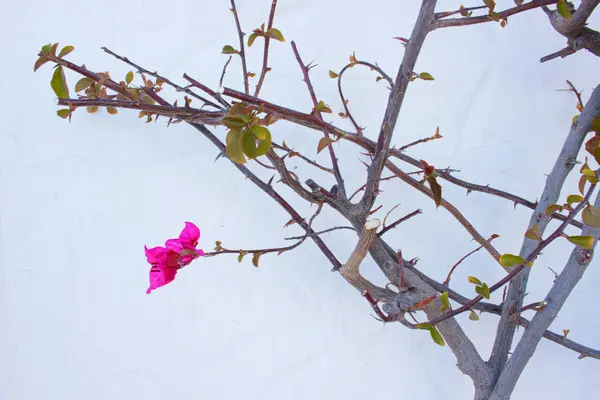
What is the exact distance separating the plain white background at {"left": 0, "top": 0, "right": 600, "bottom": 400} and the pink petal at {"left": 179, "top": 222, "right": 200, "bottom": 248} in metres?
0.25

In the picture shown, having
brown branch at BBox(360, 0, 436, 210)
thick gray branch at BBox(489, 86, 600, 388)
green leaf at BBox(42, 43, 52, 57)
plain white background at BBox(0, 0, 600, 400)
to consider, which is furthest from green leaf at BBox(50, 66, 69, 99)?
thick gray branch at BBox(489, 86, 600, 388)

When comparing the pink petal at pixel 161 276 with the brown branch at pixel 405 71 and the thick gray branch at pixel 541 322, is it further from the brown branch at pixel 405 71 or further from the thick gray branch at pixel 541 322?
the thick gray branch at pixel 541 322

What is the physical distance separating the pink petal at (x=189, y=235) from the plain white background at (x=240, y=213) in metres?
0.25

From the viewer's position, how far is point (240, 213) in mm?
884

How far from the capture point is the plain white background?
0.87m

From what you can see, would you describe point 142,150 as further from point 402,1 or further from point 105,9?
point 402,1

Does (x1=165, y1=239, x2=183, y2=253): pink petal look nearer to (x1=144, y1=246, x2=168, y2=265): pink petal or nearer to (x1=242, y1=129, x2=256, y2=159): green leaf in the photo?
(x1=144, y1=246, x2=168, y2=265): pink petal

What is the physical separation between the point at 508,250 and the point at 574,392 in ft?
0.81

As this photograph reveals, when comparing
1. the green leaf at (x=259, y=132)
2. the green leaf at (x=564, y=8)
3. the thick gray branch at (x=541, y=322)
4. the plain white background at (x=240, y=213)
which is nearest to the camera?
the green leaf at (x=259, y=132)

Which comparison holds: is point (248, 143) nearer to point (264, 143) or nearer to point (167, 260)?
point (264, 143)

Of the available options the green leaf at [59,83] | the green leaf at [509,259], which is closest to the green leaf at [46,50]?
the green leaf at [59,83]

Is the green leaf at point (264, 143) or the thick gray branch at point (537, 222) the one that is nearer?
the green leaf at point (264, 143)

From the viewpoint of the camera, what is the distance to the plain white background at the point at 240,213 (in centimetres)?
87

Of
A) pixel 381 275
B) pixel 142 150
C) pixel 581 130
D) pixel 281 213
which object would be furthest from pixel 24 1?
pixel 581 130
